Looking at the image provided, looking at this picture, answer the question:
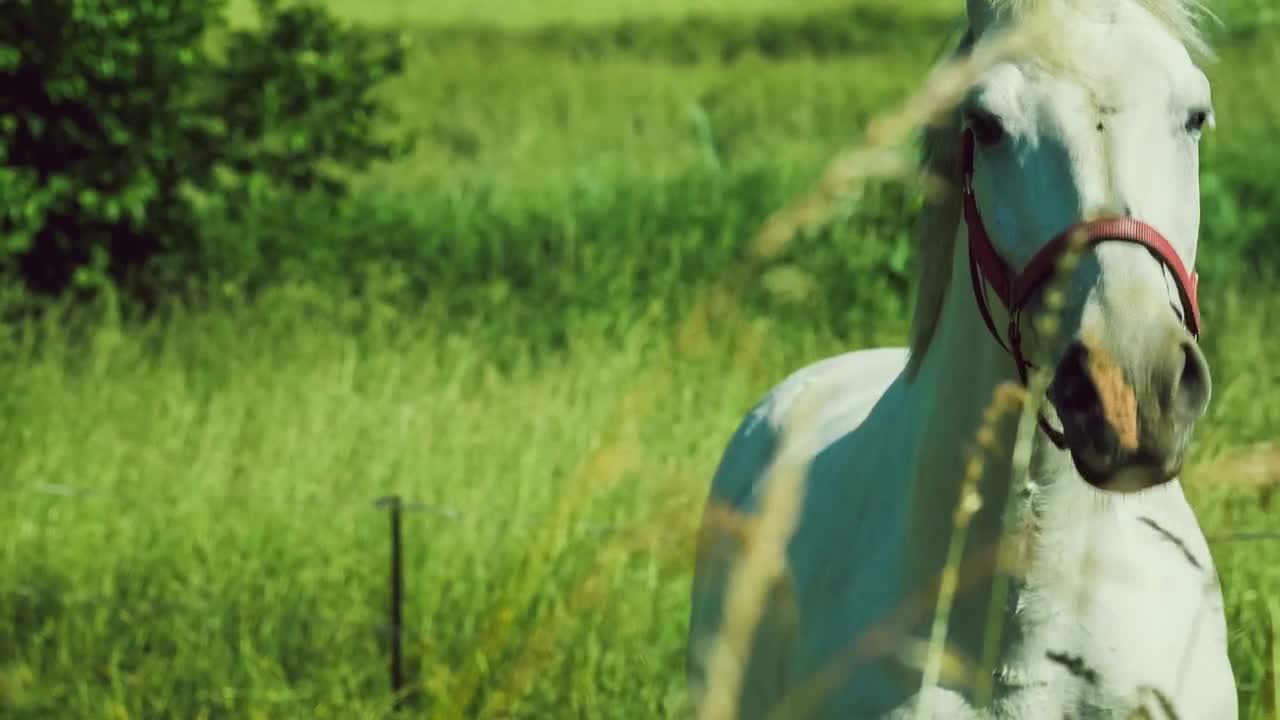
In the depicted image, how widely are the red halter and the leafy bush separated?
22.9ft

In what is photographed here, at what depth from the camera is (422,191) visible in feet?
44.1

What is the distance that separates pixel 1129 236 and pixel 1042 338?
0.16m

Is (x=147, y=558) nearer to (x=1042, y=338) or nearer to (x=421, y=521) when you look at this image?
(x=421, y=521)

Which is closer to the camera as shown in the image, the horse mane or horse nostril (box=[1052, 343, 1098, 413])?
horse nostril (box=[1052, 343, 1098, 413])

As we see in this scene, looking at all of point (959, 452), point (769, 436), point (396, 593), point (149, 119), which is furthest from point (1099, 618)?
point (149, 119)

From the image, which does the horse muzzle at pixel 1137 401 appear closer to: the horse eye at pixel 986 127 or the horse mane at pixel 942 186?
the horse eye at pixel 986 127

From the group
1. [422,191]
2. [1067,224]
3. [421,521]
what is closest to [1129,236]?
[1067,224]

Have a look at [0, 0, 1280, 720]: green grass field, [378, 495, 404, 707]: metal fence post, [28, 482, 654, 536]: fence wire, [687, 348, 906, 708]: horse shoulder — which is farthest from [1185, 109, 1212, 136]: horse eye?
[378, 495, 404, 707]: metal fence post

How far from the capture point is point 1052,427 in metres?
2.27

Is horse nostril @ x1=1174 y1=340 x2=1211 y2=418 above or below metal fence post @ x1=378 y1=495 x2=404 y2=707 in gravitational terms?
above

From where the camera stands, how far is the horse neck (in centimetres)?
247

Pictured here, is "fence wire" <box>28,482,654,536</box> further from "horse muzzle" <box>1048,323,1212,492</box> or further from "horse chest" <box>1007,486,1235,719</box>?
"horse muzzle" <box>1048,323,1212,492</box>

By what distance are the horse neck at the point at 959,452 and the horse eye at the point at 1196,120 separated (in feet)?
1.24

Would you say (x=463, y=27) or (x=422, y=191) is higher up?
(x=463, y=27)
